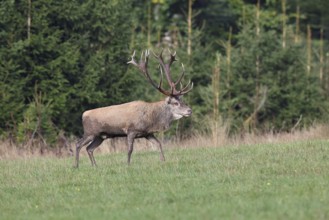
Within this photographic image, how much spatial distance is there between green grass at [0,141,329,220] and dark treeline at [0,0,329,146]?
672 cm

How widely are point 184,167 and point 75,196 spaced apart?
303cm

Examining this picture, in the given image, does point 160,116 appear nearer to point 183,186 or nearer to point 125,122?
point 125,122

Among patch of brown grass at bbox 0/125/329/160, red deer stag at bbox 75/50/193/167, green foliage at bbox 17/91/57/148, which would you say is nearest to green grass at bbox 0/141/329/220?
red deer stag at bbox 75/50/193/167

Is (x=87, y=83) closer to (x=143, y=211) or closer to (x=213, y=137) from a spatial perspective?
(x=213, y=137)

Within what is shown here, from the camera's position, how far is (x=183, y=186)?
46.7 ft

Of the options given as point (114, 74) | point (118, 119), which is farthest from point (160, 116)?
point (114, 74)

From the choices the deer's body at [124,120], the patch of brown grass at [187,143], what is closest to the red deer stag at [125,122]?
the deer's body at [124,120]

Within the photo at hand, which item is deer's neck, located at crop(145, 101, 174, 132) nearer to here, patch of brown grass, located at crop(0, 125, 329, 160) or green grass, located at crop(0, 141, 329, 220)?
green grass, located at crop(0, 141, 329, 220)

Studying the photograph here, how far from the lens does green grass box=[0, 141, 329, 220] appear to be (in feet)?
39.7

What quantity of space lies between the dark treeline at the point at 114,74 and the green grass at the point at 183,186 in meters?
6.72

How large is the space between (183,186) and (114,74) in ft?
47.9

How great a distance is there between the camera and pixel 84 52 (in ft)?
93.6

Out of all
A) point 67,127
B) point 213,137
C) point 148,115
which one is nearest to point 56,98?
point 67,127

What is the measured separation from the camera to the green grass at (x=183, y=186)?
12.1m
